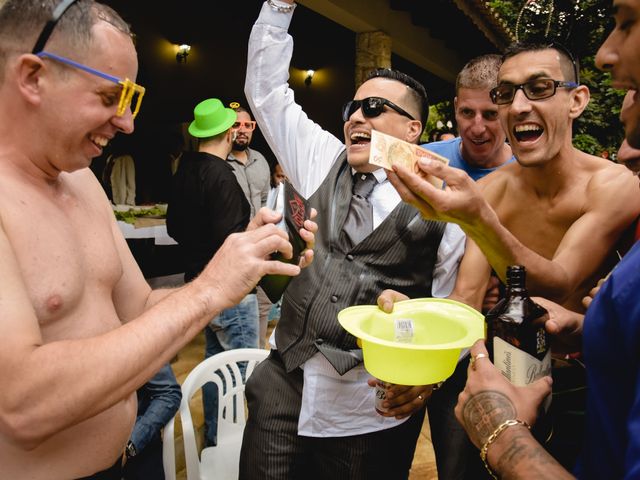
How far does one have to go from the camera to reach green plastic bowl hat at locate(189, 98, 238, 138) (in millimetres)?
3674

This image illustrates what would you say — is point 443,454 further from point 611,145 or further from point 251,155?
point 611,145

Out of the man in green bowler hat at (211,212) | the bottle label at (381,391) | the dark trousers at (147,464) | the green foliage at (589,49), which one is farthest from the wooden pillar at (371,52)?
the bottle label at (381,391)

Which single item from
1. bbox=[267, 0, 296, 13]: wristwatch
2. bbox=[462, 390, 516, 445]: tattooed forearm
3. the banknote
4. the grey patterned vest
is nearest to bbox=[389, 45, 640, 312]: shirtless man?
the grey patterned vest

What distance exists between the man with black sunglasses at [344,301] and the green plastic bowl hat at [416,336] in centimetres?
26

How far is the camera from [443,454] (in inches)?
92.7

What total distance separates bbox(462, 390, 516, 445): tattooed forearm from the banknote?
804mm

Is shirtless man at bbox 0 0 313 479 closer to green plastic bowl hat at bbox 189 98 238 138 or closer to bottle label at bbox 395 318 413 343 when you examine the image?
bottle label at bbox 395 318 413 343

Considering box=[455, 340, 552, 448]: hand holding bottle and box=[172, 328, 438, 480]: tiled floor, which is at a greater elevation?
box=[455, 340, 552, 448]: hand holding bottle

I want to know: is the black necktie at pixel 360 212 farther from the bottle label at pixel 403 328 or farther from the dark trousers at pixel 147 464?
the dark trousers at pixel 147 464

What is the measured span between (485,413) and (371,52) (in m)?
6.79

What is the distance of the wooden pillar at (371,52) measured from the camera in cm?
714

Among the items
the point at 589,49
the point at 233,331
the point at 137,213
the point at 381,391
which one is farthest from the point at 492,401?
the point at 589,49

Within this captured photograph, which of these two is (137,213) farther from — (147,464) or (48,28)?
(48,28)

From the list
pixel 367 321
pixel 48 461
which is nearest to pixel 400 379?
pixel 367 321
